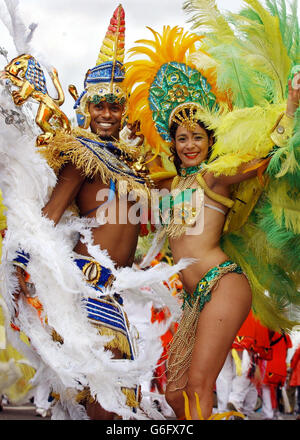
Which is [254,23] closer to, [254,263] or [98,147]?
[98,147]

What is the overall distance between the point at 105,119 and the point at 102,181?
0.42m

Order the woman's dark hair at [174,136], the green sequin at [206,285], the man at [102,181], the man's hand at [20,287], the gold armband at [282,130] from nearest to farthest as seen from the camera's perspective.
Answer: the man's hand at [20,287]
the man at [102,181]
the gold armband at [282,130]
the green sequin at [206,285]
the woman's dark hair at [174,136]

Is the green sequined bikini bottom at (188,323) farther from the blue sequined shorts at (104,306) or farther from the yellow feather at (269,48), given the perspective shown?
the yellow feather at (269,48)

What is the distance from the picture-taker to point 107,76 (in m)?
3.74

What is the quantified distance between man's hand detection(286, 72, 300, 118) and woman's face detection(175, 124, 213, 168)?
596mm

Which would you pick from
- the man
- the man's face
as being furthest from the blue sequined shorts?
the man's face

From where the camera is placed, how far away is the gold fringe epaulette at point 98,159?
341 cm

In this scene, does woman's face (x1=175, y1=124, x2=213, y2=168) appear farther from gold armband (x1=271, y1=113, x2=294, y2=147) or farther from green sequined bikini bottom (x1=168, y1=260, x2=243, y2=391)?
green sequined bikini bottom (x1=168, y1=260, x2=243, y2=391)

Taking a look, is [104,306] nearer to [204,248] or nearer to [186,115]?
[204,248]

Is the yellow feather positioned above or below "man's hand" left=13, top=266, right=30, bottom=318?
above

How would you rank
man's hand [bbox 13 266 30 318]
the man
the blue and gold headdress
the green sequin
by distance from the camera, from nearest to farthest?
1. man's hand [bbox 13 266 30 318]
2. the man
3. the green sequin
4. the blue and gold headdress

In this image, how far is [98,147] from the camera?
357 cm

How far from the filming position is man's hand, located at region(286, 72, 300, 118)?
336 cm

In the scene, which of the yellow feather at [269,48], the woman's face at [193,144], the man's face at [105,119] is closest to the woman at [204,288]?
the woman's face at [193,144]
